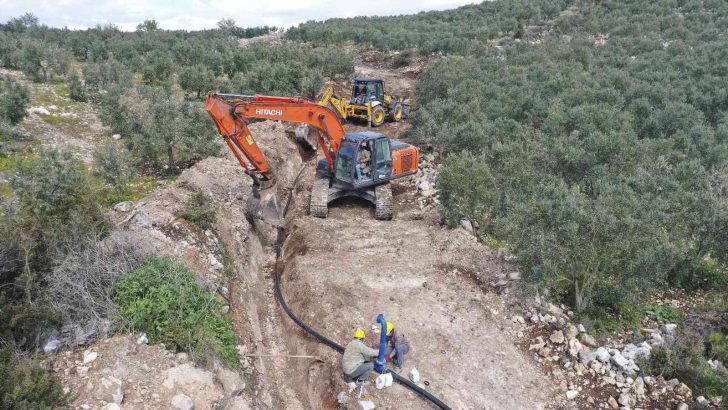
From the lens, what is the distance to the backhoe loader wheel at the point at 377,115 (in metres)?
25.5

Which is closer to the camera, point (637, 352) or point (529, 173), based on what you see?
point (637, 352)

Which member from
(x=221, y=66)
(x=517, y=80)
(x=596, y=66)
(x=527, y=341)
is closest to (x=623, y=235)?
(x=527, y=341)

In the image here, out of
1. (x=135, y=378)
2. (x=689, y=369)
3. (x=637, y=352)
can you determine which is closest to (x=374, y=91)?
(x=637, y=352)

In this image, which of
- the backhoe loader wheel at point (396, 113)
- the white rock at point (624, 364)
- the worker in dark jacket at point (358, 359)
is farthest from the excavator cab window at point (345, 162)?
the backhoe loader wheel at point (396, 113)

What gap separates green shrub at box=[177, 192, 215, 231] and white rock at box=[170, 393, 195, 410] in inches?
229

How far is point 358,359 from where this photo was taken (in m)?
8.24

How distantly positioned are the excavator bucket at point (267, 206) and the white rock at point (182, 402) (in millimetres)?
7218

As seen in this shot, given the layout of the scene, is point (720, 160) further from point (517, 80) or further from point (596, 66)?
point (596, 66)

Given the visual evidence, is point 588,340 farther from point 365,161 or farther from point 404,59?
point 404,59

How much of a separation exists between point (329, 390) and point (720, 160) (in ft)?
64.4

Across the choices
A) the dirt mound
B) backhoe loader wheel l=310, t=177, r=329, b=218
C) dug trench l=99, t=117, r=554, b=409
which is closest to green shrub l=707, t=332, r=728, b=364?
dug trench l=99, t=117, r=554, b=409

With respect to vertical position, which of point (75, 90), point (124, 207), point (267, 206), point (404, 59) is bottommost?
point (267, 206)

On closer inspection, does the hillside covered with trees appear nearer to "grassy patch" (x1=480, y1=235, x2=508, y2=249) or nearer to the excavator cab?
"grassy patch" (x1=480, y1=235, x2=508, y2=249)

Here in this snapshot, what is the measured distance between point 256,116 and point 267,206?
104 inches
